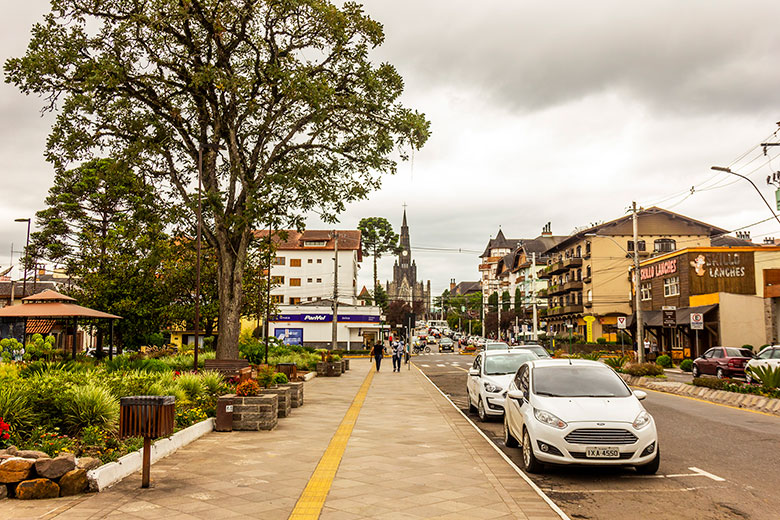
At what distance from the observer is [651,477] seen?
8469 mm

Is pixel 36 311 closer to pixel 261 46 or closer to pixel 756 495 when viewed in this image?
pixel 261 46

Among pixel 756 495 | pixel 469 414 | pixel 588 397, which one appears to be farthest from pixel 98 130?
pixel 756 495

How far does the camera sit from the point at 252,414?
40.0ft

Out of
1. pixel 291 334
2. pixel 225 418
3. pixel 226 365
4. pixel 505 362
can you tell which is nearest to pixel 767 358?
pixel 505 362

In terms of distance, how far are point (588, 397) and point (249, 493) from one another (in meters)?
4.85

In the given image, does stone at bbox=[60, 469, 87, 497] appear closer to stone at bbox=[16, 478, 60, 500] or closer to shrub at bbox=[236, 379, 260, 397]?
stone at bbox=[16, 478, 60, 500]

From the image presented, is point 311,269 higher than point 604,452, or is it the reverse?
point 311,269

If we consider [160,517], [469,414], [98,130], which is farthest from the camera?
[98,130]

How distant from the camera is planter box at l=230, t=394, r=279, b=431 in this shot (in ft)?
39.9

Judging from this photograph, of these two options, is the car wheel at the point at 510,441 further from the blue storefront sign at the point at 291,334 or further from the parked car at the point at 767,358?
the blue storefront sign at the point at 291,334

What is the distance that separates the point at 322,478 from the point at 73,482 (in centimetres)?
286

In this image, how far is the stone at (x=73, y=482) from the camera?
22.5 feet

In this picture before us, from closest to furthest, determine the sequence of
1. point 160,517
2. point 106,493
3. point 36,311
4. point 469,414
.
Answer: point 160,517
point 106,493
point 469,414
point 36,311

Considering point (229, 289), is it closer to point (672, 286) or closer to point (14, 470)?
point (14, 470)
